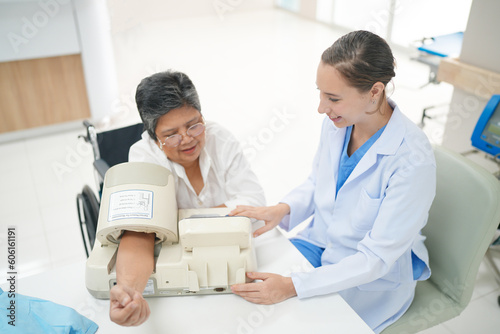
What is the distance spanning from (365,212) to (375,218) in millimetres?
35

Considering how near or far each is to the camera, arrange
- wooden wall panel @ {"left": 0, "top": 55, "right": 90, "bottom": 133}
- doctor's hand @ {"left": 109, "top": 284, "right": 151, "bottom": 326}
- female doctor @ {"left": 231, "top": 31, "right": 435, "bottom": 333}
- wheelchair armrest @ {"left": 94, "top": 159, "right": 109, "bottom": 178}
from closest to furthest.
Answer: doctor's hand @ {"left": 109, "top": 284, "right": 151, "bottom": 326} < female doctor @ {"left": 231, "top": 31, "right": 435, "bottom": 333} < wheelchair armrest @ {"left": 94, "top": 159, "right": 109, "bottom": 178} < wooden wall panel @ {"left": 0, "top": 55, "right": 90, "bottom": 133}

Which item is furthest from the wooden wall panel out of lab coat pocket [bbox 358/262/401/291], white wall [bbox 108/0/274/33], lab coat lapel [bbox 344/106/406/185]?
white wall [bbox 108/0/274/33]

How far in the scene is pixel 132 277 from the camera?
1114mm

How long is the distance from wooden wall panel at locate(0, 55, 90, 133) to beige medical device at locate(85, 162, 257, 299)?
9.62 feet

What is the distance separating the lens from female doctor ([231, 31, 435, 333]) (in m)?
1.23

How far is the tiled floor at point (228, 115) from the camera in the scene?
2.59 m

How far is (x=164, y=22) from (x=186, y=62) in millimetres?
2820

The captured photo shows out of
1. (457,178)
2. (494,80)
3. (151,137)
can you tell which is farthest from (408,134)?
(494,80)

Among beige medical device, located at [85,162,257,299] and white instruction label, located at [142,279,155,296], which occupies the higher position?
beige medical device, located at [85,162,257,299]

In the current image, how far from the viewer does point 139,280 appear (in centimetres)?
112

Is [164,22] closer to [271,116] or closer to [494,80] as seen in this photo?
[271,116]

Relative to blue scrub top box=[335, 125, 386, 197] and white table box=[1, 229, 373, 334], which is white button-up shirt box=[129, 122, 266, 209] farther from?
white table box=[1, 229, 373, 334]

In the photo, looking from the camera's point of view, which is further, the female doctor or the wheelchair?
the wheelchair

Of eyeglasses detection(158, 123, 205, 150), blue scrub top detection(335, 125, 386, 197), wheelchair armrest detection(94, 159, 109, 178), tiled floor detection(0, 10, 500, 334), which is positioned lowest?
tiled floor detection(0, 10, 500, 334)
